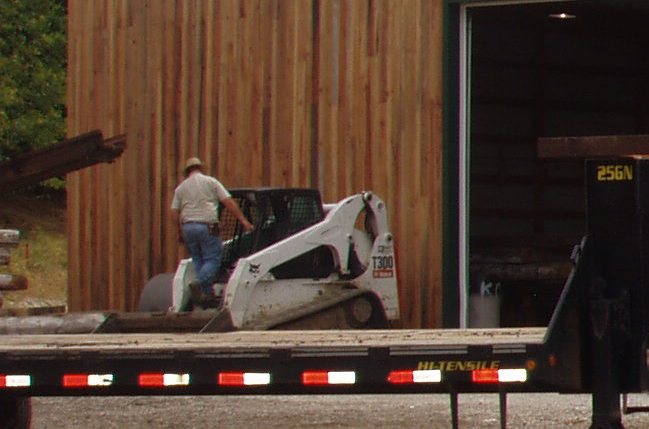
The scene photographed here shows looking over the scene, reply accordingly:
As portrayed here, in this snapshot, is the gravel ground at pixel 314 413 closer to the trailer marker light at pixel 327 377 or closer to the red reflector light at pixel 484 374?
the red reflector light at pixel 484 374

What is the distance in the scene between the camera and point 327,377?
916 cm

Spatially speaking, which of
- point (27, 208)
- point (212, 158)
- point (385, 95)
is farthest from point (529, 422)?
point (27, 208)

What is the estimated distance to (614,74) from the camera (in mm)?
27047

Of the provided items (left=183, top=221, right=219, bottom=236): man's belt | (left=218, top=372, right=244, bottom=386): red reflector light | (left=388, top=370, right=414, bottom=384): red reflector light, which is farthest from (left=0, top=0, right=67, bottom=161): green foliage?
(left=388, top=370, right=414, bottom=384): red reflector light

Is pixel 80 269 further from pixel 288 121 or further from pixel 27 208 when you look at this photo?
pixel 27 208

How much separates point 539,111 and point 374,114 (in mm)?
5383

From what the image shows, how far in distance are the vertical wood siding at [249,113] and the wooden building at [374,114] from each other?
0.07 feet

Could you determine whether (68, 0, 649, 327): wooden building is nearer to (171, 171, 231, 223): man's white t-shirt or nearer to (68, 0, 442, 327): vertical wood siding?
(68, 0, 442, 327): vertical wood siding

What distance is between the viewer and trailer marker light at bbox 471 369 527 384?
29.4 feet

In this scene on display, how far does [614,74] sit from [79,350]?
18.6 metres

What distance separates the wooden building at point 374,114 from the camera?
21016mm

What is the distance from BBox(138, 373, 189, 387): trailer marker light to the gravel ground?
4.92 metres

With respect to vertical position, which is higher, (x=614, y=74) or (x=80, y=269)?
(x=614, y=74)

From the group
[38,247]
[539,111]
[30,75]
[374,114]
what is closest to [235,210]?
[374,114]
